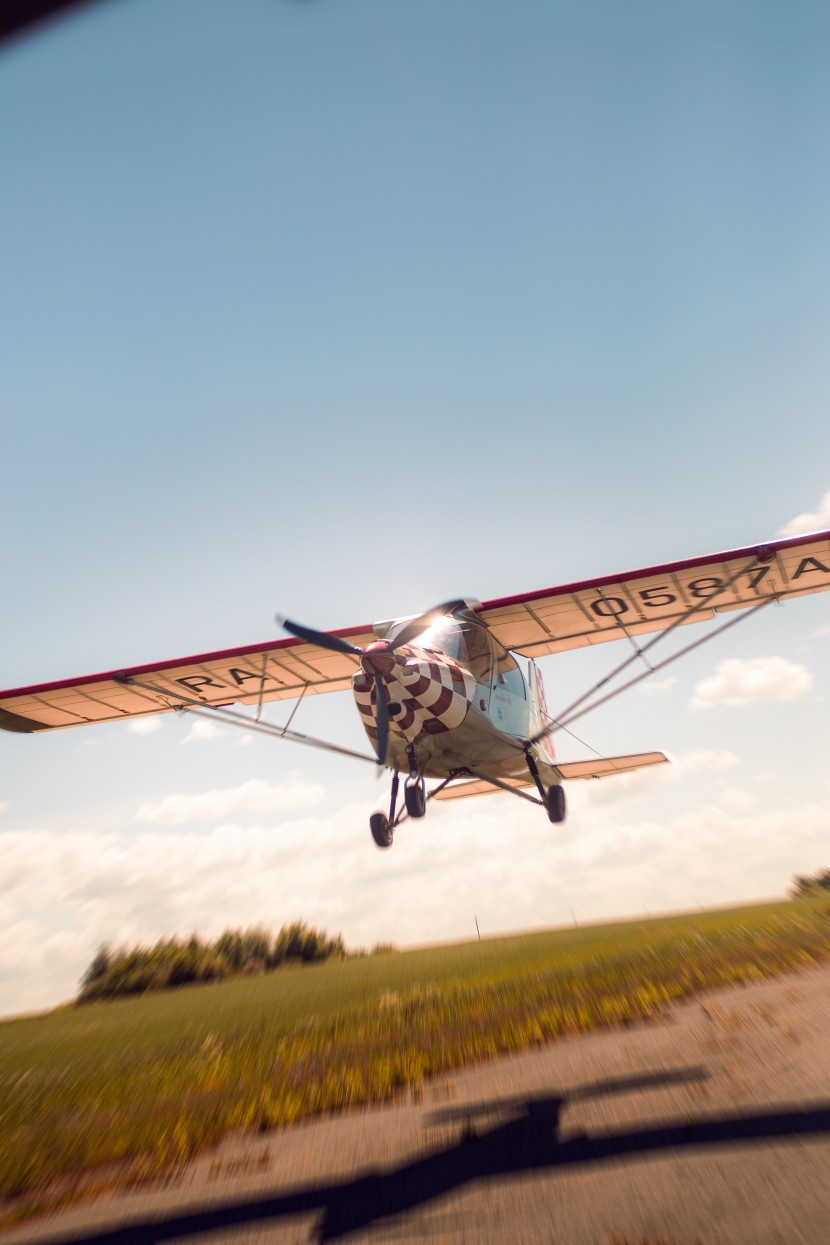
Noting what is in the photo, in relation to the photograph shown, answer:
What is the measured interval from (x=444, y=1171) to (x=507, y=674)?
26.4 feet

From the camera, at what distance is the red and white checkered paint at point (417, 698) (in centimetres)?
843

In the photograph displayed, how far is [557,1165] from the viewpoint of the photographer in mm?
3291

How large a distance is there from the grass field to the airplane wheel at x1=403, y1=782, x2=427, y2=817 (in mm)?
2235

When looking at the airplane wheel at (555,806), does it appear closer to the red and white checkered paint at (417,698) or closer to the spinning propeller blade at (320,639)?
the red and white checkered paint at (417,698)

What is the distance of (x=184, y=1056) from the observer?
21.2ft

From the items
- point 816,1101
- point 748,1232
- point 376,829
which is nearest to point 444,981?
point 376,829

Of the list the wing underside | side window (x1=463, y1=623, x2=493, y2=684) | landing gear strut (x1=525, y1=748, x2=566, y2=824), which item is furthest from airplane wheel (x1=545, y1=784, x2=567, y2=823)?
the wing underside

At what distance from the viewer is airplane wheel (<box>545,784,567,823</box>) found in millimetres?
10828

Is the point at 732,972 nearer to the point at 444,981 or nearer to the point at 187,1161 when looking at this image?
the point at 444,981

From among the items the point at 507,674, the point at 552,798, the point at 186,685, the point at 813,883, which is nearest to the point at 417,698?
the point at 507,674

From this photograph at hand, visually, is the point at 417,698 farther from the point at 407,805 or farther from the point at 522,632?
the point at 522,632

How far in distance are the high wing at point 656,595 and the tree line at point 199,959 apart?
51.5 ft

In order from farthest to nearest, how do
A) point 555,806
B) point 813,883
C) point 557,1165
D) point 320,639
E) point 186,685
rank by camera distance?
point 813,883, point 186,685, point 555,806, point 320,639, point 557,1165

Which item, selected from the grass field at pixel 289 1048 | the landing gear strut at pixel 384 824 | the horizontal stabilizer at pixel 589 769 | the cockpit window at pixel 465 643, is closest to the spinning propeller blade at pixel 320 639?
the cockpit window at pixel 465 643
